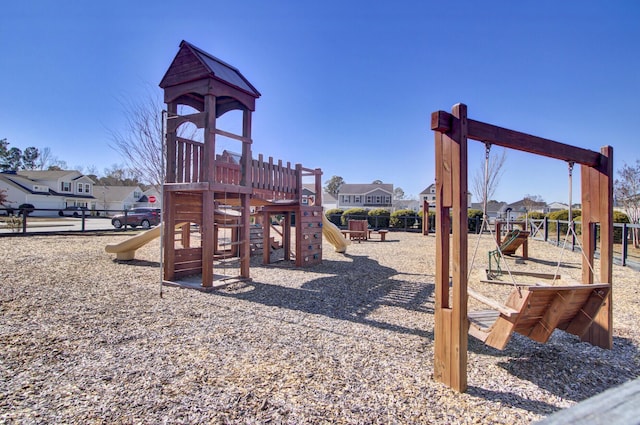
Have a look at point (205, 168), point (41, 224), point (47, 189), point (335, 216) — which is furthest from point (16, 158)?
Answer: point (205, 168)

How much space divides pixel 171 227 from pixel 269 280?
2.31 meters

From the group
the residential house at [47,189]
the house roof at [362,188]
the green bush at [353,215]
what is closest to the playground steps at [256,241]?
the green bush at [353,215]

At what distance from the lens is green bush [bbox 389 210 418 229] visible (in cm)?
2455

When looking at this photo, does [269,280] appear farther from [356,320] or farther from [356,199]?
[356,199]

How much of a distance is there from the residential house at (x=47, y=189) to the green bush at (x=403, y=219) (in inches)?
1449

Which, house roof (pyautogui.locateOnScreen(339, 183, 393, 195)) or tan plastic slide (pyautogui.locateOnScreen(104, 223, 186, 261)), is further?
house roof (pyautogui.locateOnScreen(339, 183, 393, 195))

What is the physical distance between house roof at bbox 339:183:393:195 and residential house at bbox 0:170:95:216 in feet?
122

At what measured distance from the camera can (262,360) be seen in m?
3.31

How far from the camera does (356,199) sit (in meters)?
53.4

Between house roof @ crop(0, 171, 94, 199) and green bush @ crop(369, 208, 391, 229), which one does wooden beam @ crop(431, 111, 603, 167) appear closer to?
green bush @ crop(369, 208, 391, 229)

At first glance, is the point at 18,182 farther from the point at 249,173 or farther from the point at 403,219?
the point at 249,173

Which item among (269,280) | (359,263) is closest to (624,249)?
(359,263)

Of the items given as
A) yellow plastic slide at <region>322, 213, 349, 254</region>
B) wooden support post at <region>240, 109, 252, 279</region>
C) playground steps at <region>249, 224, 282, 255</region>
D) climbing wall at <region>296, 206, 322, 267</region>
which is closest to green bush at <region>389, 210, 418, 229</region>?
yellow plastic slide at <region>322, 213, 349, 254</region>

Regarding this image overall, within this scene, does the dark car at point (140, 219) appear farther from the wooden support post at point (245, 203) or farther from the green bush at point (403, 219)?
the wooden support post at point (245, 203)
